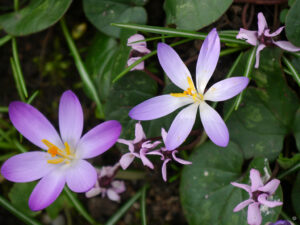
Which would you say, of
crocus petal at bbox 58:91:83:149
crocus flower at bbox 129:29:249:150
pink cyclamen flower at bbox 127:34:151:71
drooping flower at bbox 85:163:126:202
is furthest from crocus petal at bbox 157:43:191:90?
drooping flower at bbox 85:163:126:202

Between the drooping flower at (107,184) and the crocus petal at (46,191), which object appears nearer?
the crocus petal at (46,191)

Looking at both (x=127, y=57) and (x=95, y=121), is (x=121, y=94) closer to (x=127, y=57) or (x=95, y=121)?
(x=127, y=57)

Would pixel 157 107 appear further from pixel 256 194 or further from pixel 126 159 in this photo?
pixel 256 194

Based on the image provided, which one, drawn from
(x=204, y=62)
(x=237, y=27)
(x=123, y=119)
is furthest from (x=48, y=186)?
(x=237, y=27)

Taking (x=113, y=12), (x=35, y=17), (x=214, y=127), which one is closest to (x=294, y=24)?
(x=214, y=127)

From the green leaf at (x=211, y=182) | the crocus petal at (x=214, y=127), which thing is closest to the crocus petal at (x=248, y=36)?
the crocus petal at (x=214, y=127)

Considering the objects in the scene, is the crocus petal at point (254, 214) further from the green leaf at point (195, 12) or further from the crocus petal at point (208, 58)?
the green leaf at point (195, 12)

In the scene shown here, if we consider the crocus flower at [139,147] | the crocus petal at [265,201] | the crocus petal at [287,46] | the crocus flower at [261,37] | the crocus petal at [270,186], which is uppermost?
the crocus flower at [261,37]
